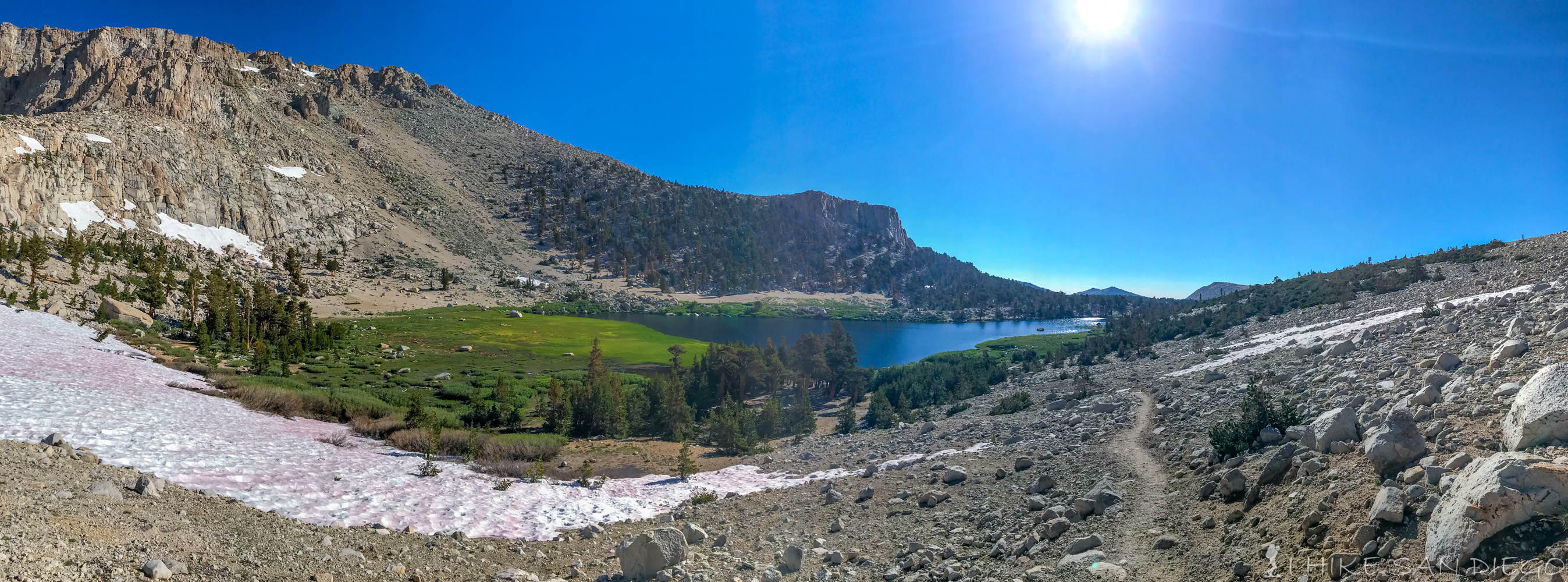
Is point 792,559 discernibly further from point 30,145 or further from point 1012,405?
point 30,145

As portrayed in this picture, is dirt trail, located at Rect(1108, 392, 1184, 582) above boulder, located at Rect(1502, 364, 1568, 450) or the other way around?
the other way around

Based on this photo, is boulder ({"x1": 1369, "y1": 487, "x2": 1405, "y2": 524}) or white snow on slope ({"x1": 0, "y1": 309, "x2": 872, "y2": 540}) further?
white snow on slope ({"x1": 0, "y1": 309, "x2": 872, "y2": 540})

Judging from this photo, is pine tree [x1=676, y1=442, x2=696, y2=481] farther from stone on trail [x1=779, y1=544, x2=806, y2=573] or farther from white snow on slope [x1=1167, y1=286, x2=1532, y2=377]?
white snow on slope [x1=1167, y1=286, x2=1532, y2=377]

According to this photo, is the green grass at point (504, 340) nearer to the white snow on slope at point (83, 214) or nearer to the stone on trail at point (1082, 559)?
the white snow on slope at point (83, 214)

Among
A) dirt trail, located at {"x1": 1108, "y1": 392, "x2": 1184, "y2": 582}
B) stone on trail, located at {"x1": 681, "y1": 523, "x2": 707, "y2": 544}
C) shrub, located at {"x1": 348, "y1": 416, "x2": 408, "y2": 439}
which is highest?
dirt trail, located at {"x1": 1108, "y1": 392, "x2": 1184, "y2": 582}

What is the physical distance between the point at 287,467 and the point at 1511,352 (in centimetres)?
2474

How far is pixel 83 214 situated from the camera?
64625 millimetres

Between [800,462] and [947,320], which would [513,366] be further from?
[947,320]

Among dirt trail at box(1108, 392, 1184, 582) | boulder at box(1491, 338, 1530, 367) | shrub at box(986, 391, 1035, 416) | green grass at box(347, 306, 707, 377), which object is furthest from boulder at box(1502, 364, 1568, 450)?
green grass at box(347, 306, 707, 377)

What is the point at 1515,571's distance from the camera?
4.54 metres

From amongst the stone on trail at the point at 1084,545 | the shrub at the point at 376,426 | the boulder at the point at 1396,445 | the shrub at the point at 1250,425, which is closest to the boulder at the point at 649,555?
the stone on trail at the point at 1084,545

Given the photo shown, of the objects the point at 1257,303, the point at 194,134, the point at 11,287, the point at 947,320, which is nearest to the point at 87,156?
the point at 194,134

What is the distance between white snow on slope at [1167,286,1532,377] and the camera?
72.8 ft

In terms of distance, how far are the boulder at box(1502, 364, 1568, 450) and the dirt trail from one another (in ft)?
11.6
